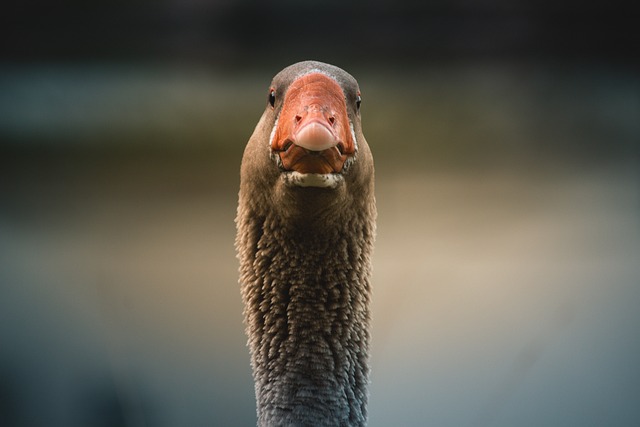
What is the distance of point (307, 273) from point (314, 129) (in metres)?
0.36

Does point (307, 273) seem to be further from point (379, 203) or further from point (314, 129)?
point (379, 203)

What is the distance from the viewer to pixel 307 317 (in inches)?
45.7

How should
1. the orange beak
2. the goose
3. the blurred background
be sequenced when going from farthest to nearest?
the blurred background < the goose < the orange beak

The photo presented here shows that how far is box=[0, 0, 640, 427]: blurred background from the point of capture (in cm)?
154

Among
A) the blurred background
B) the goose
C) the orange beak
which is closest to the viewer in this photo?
the orange beak

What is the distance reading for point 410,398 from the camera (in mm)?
1611

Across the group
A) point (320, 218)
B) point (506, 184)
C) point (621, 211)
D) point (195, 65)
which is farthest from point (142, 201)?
point (621, 211)

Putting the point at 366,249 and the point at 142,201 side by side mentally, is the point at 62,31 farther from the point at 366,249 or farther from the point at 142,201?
the point at 366,249

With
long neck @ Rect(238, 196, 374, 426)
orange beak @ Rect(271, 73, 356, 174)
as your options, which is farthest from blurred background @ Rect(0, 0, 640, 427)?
orange beak @ Rect(271, 73, 356, 174)

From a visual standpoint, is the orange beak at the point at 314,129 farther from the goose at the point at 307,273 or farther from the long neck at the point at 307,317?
the long neck at the point at 307,317

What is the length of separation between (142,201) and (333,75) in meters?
0.85

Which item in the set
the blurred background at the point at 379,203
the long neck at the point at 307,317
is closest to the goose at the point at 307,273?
the long neck at the point at 307,317

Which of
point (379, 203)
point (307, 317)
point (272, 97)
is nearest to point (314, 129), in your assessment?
point (272, 97)

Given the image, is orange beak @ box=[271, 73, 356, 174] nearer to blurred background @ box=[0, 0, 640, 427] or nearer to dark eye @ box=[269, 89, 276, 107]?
dark eye @ box=[269, 89, 276, 107]
